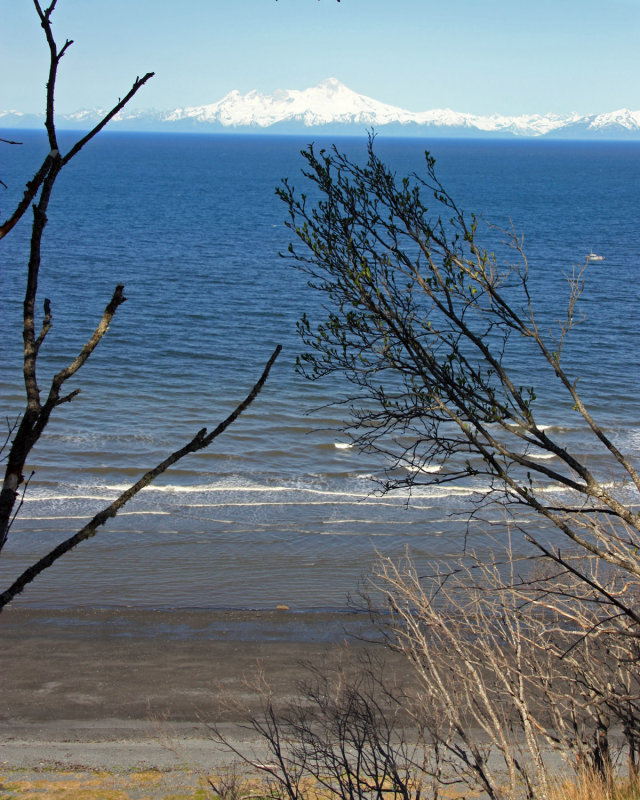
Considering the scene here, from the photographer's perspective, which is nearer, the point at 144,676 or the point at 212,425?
the point at 144,676

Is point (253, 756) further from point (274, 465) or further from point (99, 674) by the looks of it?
point (274, 465)

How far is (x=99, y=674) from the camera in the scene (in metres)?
11.6

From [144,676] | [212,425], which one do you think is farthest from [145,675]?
[212,425]

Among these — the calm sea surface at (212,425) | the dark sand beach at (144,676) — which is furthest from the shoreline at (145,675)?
the calm sea surface at (212,425)

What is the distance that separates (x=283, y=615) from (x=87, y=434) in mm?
10423

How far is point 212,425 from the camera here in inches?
899

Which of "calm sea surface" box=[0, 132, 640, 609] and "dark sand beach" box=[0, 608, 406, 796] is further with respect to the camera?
"calm sea surface" box=[0, 132, 640, 609]

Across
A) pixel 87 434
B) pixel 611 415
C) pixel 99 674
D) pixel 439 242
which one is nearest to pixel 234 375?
pixel 87 434

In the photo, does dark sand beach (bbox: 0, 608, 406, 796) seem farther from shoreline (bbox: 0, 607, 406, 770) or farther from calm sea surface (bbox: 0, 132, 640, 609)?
calm sea surface (bbox: 0, 132, 640, 609)

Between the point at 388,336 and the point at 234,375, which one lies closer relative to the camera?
the point at 388,336

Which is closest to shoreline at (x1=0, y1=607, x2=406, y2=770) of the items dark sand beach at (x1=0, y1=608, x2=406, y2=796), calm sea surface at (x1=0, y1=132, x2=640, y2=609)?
dark sand beach at (x1=0, y1=608, x2=406, y2=796)

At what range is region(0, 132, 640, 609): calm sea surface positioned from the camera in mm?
15094

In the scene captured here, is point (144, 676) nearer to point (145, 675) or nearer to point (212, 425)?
point (145, 675)

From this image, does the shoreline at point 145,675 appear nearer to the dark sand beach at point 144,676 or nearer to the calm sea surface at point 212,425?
the dark sand beach at point 144,676
